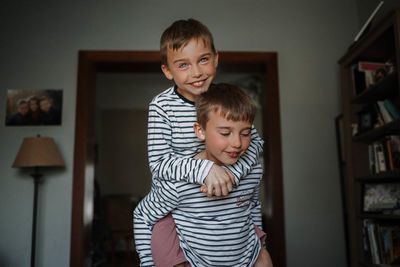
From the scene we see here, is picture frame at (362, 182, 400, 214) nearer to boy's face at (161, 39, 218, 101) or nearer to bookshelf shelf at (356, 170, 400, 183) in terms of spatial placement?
bookshelf shelf at (356, 170, 400, 183)

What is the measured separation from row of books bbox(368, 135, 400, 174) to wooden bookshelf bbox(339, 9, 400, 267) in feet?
0.12

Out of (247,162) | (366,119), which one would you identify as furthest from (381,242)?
(247,162)

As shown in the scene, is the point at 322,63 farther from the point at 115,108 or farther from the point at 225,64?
the point at 115,108

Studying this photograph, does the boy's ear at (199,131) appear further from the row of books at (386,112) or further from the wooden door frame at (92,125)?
the wooden door frame at (92,125)

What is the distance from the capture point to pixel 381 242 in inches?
94.6

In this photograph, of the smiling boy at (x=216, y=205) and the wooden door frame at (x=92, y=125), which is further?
the wooden door frame at (x=92, y=125)

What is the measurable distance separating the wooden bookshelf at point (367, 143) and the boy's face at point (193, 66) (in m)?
1.55

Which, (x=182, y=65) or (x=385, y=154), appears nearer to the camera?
(x=182, y=65)

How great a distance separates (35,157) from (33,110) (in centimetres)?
54

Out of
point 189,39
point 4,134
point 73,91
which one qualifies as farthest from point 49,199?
point 189,39

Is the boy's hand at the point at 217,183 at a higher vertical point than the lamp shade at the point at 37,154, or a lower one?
lower

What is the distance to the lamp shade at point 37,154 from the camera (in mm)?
2711

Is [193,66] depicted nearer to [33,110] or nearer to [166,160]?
[166,160]

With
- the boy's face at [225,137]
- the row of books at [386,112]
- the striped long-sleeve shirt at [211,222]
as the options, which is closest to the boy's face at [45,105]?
the striped long-sleeve shirt at [211,222]
